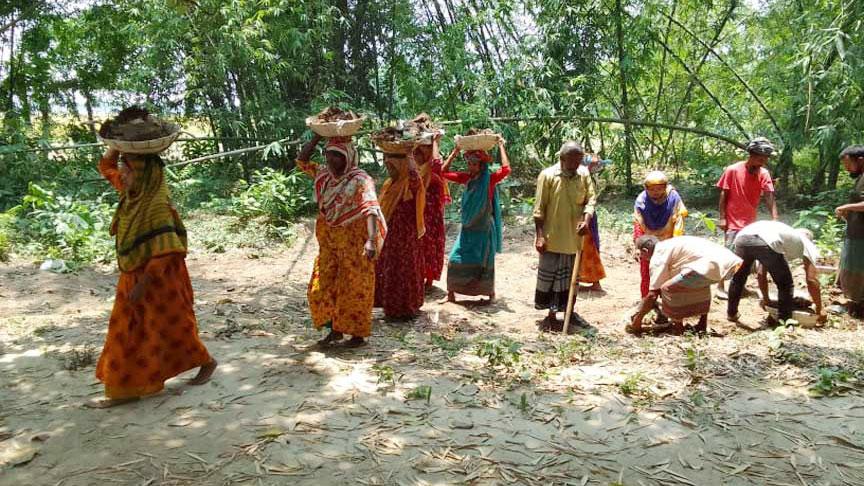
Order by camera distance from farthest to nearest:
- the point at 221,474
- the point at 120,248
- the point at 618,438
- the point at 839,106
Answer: the point at 839,106
the point at 120,248
the point at 618,438
the point at 221,474

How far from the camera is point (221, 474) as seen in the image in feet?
8.30

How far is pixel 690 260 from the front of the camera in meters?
4.34

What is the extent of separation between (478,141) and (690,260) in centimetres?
198

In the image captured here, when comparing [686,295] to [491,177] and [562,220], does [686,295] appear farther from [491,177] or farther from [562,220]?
[491,177]

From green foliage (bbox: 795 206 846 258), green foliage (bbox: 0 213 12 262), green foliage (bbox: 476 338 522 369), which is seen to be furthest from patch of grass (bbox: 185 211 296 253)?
green foliage (bbox: 795 206 846 258)

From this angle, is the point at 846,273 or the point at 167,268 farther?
the point at 846,273

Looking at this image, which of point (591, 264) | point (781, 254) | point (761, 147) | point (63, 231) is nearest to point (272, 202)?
point (63, 231)

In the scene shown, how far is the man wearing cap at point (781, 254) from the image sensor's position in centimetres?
454

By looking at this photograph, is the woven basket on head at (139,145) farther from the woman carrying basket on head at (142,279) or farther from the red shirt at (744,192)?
the red shirt at (744,192)

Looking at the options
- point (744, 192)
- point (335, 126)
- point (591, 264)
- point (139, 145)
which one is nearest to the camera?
point (139, 145)

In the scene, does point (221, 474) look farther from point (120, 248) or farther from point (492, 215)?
point (492, 215)

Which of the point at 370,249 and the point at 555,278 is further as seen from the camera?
the point at 555,278

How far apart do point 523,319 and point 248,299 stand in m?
2.55

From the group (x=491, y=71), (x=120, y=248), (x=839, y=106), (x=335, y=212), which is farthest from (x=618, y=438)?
(x=491, y=71)
